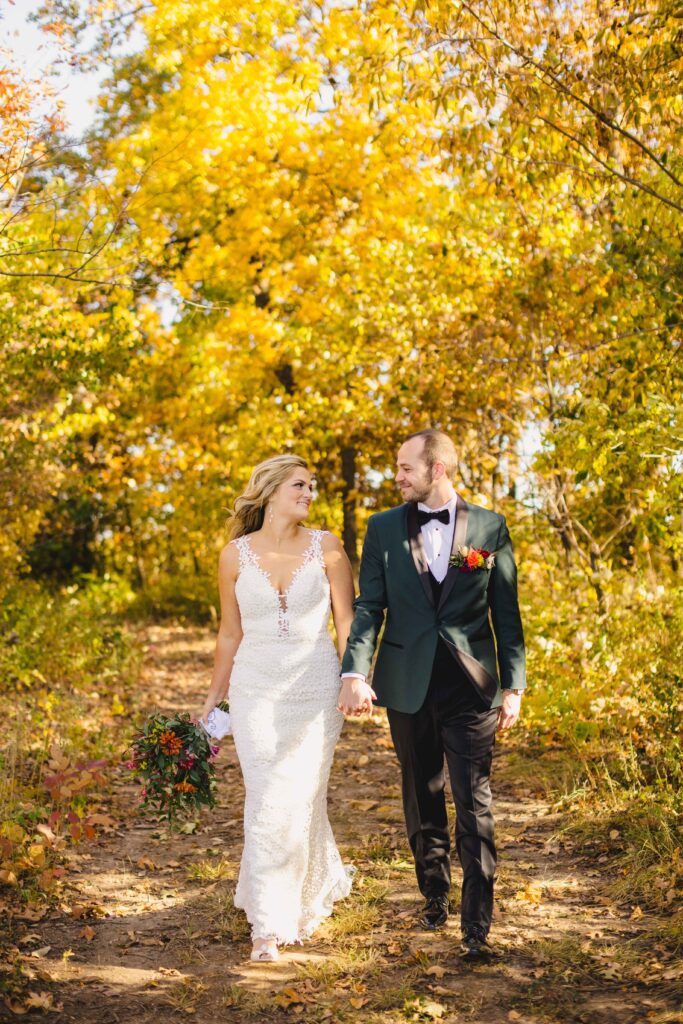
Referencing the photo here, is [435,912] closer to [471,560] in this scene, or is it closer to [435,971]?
[435,971]

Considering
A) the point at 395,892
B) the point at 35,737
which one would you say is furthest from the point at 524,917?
the point at 35,737

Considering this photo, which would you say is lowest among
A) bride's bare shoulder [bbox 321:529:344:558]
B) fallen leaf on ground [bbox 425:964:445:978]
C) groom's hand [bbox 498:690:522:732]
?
fallen leaf on ground [bbox 425:964:445:978]

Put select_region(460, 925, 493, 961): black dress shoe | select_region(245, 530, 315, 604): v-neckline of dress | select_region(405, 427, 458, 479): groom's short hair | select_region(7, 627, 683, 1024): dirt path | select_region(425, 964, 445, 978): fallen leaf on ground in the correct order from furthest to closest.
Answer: select_region(245, 530, 315, 604): v-neckline of dress
select_region(405, 427, 458, 479): groom's short hair
select_region(460, 925, 493, 961): black dress shoe
select_region(425, 964, 445, 978): fallen leaf on ground
select_region(7, 627, 683, 1024): dirt path

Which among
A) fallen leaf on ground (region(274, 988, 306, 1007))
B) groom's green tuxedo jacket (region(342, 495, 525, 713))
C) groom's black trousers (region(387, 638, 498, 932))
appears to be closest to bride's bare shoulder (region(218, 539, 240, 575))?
groom's green tuxedo jacket (region(342, 495, 525, 713))

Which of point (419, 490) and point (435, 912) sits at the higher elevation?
point (419, 490)

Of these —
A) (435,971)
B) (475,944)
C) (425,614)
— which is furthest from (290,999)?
(425,614)

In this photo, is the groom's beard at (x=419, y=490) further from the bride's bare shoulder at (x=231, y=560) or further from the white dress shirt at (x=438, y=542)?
the bride's bare shoulder at (x=231, y=560)

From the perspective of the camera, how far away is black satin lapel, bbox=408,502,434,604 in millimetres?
4691

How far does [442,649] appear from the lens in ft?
15.2

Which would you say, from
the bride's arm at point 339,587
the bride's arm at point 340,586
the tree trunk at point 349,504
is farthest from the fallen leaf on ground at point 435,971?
the tree trunk at point 349,504

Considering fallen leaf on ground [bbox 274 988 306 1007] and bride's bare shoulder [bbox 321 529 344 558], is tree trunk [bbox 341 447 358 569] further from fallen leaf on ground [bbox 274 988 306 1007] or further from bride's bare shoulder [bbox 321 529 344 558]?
fallen leaf on ground [bbox 274 988 306 1007]

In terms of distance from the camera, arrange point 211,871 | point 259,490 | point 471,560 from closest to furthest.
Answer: point 471,560 < point 259,490 < point 211,871

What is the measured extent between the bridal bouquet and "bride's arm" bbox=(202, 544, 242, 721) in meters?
0.13

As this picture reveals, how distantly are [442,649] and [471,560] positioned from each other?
Answer: 0.42 metres
